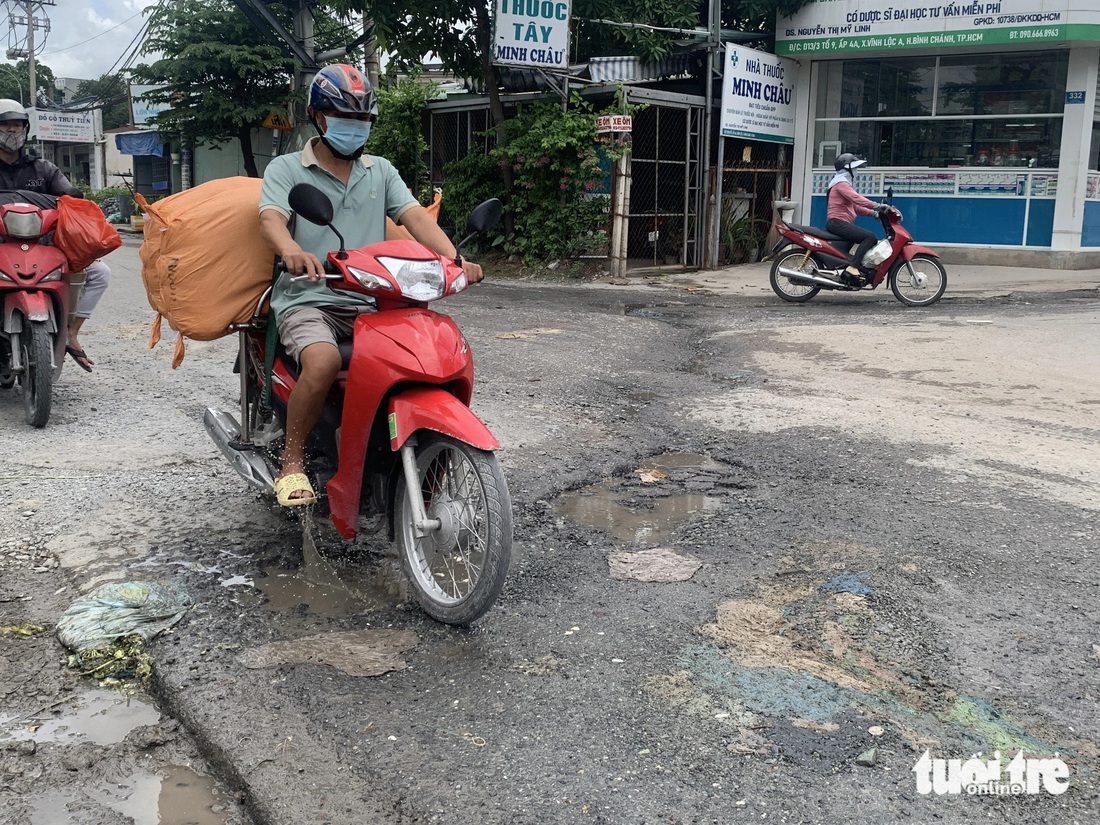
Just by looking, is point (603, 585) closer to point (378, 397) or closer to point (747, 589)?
point (747, 589)

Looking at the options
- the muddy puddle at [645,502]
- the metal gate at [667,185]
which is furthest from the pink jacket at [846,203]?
the muddy puddle at [645,502]

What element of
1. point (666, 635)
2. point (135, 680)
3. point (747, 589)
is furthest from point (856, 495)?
point (135, 680)

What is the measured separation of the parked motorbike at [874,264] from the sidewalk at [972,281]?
1.53ft

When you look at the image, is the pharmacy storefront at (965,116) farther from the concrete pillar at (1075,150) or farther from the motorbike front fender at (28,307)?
the motorbike front fender at (28,307)

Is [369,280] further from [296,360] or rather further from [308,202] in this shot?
[296,360]

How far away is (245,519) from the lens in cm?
434

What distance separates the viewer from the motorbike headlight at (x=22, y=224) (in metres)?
5.66

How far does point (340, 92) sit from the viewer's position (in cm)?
380

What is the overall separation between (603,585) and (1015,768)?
152cm

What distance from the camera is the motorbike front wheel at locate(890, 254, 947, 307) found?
11.8 m

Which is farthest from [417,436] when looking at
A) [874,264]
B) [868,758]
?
[874,264]

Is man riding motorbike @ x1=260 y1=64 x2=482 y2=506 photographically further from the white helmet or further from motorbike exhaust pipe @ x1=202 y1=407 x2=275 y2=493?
the white helmet

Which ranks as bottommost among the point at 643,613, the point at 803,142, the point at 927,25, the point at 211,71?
the point at 643,613

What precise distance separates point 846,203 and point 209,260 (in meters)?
9.47
